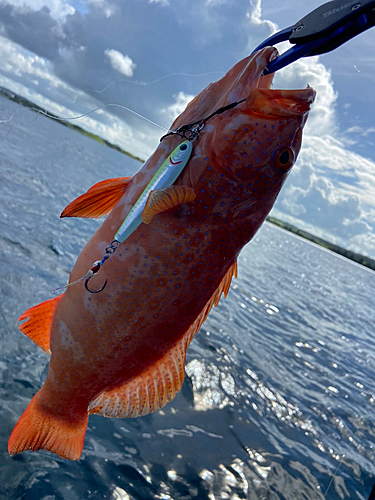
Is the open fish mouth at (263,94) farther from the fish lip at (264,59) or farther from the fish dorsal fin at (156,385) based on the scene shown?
the fish dorsal fin at (156,385)

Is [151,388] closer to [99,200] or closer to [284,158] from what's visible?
[99,200]

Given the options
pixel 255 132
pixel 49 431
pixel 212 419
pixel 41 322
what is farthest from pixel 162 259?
pixel 212 419

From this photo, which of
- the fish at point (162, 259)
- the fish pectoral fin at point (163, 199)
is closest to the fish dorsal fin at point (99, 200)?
the fish at point (162, 259)

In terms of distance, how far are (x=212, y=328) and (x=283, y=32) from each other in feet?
26.0

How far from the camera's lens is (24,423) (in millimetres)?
2518

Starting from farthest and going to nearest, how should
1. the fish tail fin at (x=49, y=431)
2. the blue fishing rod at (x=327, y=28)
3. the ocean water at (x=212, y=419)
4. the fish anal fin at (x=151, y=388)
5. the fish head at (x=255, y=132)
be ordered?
the ocean water at (x=212, y=419) → the fish tail fin at (x=49, y=431) → the fish anal fin at (x=151, y=388) → the fish head at (x=255, y=132) → the blue fishing rod at (x=327, y=28)

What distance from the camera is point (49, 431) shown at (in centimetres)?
256

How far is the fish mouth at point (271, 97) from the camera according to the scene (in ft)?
5.85

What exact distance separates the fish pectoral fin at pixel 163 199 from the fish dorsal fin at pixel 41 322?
1211mm

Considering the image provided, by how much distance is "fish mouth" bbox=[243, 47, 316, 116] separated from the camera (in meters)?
1.78

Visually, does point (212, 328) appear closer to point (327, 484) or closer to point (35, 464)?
point (327, 484)

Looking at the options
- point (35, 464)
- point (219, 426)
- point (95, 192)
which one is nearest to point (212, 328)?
point (219, 426)

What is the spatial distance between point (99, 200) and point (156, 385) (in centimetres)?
149

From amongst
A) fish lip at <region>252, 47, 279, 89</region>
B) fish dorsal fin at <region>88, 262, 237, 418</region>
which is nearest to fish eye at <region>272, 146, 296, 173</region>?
fish lip at <region>252, 47, 279, 89</region>
